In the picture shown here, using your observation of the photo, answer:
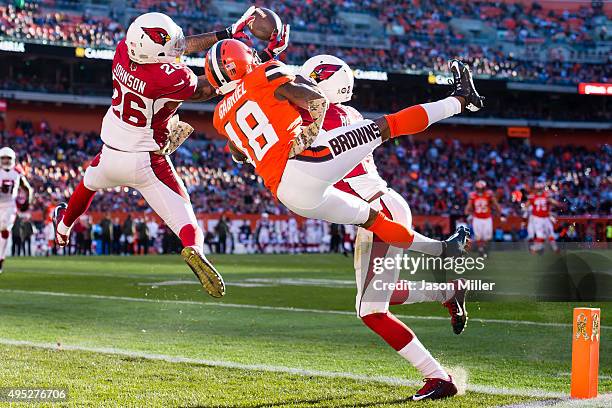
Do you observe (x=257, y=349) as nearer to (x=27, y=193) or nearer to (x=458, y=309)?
(x=458, y=309)

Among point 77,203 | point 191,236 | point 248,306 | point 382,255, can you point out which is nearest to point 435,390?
point 382,255

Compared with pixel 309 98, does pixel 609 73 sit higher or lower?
higher

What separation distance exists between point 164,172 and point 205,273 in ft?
4.09

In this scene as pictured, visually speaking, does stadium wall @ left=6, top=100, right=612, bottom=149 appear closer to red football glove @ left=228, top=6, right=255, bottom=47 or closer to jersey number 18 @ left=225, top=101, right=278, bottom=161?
red football glove @ left=228, top=6, right=255, bottom=47

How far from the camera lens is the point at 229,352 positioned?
23.1ft

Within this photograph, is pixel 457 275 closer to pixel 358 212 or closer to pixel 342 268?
pixel 358 212

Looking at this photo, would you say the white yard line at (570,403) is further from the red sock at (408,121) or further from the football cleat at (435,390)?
the red sock at (408,121)

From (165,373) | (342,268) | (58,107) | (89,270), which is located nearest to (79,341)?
(165,373)

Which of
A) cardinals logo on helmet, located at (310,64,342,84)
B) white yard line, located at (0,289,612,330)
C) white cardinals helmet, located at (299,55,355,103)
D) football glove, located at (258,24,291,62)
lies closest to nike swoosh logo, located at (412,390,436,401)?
white cardinals helmet, located at (299,55,355,103)

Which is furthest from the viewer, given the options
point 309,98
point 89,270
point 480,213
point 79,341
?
point 480,213

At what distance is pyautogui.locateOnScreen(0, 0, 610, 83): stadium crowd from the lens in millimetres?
39312

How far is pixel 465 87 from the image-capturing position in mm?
5832

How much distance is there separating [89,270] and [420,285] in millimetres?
12853

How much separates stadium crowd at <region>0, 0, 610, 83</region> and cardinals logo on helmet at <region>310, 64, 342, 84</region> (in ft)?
103
